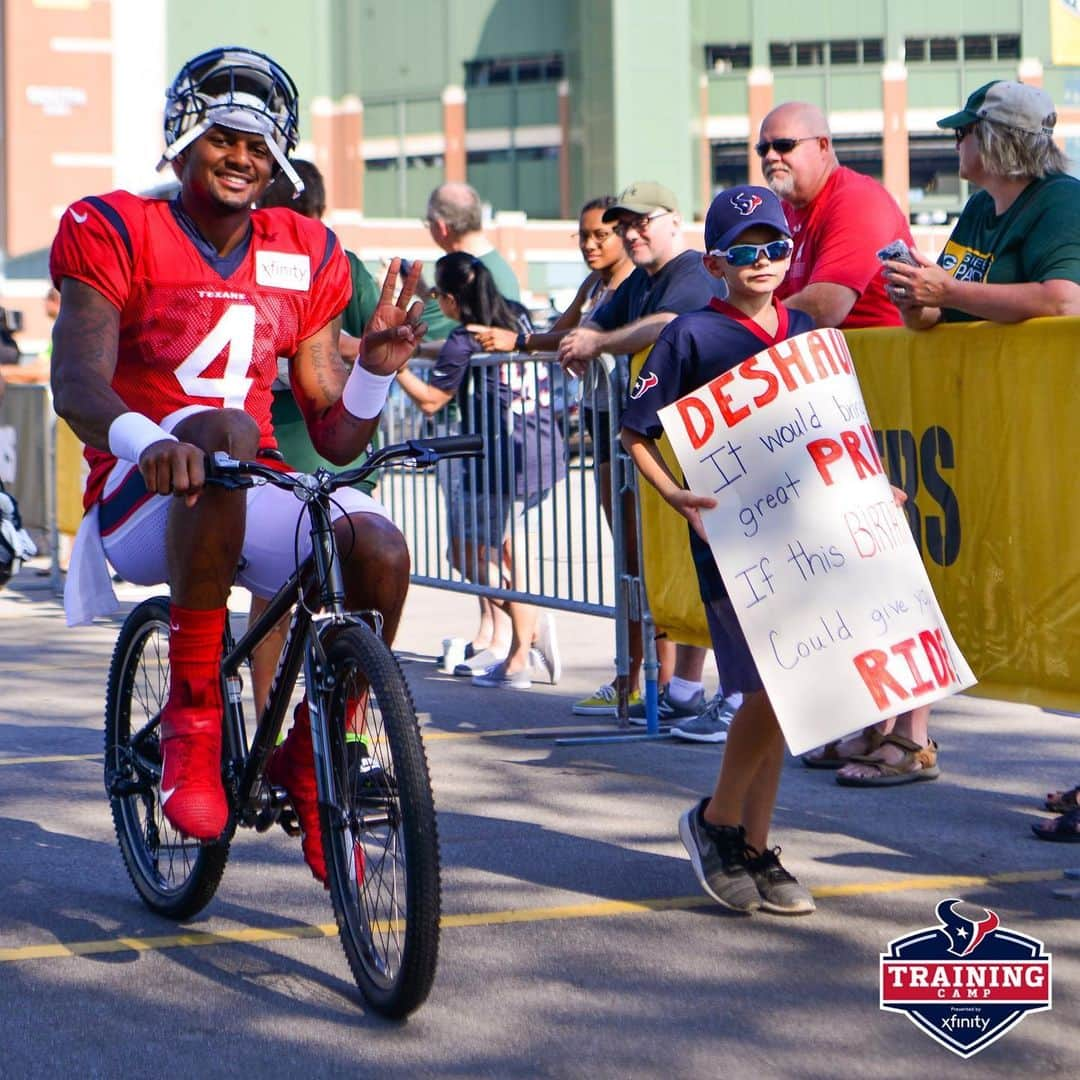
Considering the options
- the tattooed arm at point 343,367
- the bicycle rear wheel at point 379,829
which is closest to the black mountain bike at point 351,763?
the bicycle rear wheel at point 379,829

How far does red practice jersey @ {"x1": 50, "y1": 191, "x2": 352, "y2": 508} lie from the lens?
4.95 m

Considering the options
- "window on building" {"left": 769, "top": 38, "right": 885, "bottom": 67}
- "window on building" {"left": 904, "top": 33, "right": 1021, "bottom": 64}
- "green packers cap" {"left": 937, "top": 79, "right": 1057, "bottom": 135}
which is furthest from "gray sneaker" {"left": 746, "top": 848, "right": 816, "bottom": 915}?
"window on building" {"left": 904, "top": 33, "right": 1021, "bottom": 64}

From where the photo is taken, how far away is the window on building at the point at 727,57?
231ft

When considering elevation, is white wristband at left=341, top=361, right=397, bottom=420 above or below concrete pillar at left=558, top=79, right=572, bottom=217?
below

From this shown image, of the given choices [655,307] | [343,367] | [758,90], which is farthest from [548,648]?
[758,90]

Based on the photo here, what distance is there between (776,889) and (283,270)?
81.5 inches

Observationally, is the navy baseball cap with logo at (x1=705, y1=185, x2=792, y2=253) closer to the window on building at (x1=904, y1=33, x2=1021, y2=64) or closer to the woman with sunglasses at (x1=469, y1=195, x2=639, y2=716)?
the woman with sunglasses at (x1=469, y1=195, x2=639, y2=716)

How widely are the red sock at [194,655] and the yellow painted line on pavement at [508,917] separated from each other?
66 cm

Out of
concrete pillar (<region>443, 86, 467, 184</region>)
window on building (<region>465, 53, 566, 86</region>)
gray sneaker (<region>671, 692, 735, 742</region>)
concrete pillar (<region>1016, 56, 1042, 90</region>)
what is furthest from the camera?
concrete pillar (<region>443, 86, 467, 184</region>)

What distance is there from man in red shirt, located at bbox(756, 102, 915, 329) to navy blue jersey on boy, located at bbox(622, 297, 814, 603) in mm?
1530

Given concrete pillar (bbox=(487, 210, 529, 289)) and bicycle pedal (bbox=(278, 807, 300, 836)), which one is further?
concrete pillar (bbox=(487, 210, 529, 289))

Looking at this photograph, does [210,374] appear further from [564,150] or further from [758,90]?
[564,150]

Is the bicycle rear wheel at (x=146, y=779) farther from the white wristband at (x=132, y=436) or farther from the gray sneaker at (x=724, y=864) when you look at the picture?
the gray sneaker at (x=724, y=864)

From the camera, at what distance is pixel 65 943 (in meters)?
4.98
